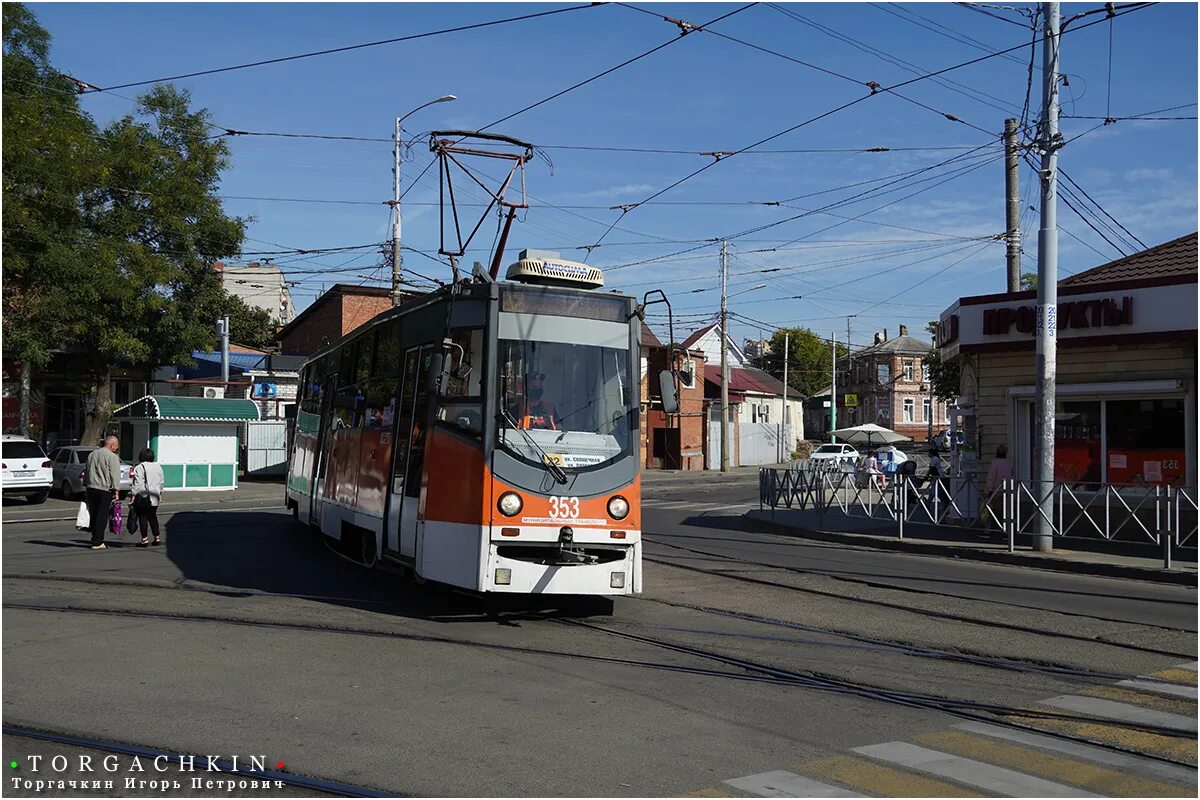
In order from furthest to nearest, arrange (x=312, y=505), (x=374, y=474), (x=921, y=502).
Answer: (x=921, y=502) < (x=312, y=505) < (x=374, y=474)

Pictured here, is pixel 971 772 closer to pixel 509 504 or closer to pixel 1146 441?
pixel 509 504

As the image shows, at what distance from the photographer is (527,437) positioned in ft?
34.3

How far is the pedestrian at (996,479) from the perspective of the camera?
758 inches

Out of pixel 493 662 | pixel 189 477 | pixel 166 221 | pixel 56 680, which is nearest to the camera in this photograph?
pixel 56 680

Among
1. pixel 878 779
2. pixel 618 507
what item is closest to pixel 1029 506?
pixel 618 507

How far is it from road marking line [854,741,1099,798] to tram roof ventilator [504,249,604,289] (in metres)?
6.00

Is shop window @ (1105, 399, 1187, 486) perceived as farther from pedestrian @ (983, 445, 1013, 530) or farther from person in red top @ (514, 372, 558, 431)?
person in red top @ (514, 372, 558, 431)

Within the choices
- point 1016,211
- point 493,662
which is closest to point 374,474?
point 493,662

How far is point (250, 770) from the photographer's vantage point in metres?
5.90

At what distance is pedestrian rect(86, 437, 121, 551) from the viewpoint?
54.4 feet

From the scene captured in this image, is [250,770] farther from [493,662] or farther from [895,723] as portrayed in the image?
[895,723]

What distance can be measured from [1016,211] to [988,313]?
13.4ft

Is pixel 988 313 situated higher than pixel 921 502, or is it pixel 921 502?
pixel 988 313

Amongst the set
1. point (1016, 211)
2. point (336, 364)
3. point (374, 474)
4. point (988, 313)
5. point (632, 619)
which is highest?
point (1016, 211)
